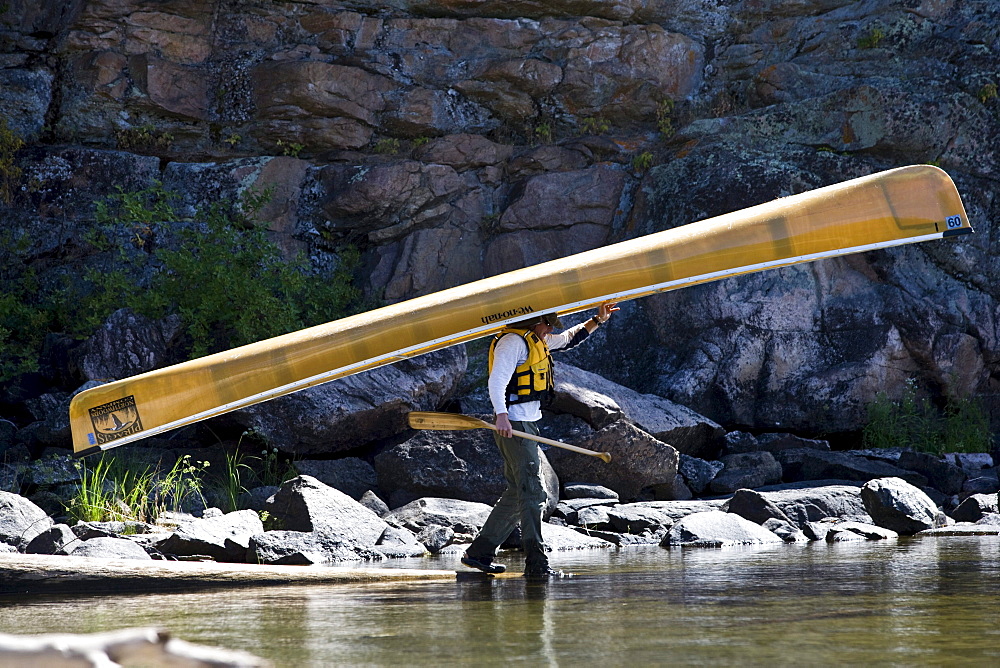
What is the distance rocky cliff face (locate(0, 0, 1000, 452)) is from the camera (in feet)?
44.0

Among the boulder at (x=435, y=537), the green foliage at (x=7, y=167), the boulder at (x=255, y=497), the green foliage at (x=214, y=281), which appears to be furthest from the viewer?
the green foliage at (x=7, y=167)

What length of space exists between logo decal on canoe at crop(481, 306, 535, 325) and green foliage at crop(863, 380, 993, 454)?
8.18 m

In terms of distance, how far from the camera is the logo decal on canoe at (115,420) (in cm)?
584

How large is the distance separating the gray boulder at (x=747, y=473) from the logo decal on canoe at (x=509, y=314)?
17.9 ft

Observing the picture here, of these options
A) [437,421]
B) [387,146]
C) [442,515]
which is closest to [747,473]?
[442,515]

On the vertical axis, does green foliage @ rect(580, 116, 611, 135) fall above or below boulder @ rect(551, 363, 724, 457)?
above

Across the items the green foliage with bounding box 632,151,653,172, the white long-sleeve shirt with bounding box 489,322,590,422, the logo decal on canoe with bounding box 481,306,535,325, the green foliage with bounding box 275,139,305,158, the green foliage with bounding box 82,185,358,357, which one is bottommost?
the white long-sleeve shirt with bounding box 489,322,590,422

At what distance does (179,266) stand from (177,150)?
4.36 metres

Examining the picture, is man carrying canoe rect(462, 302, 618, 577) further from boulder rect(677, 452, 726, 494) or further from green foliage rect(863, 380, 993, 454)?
green foliage rect(863, 380, 993, 454)

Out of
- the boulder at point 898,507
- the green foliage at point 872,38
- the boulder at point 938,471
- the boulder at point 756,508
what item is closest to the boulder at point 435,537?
the boulder at point 756,508

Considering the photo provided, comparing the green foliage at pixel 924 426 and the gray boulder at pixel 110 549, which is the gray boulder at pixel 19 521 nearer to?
the gray boulder at pixel 110 549

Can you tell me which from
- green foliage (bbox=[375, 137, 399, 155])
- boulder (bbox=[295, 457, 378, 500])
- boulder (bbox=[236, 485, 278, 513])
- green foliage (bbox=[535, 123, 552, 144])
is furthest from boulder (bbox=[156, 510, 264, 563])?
green foliage (bbox=[535, 123, 552, 144])

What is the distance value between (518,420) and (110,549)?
2.66m

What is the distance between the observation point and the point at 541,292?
18.8ft
